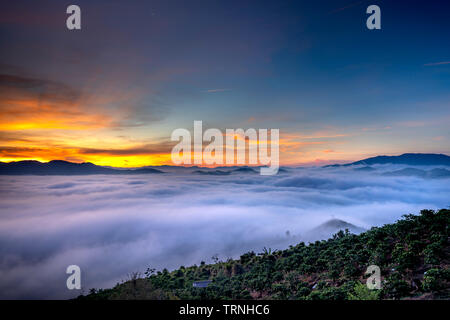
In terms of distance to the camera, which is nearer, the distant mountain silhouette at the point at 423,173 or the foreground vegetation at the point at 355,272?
the foreground vegetation at the point at 355,272

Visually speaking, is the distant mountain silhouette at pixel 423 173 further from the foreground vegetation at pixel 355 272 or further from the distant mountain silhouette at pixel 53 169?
the distant mountain silhouette at pixel 53 169

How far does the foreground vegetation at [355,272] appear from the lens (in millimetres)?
8414

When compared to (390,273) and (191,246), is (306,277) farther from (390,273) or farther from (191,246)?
(191,246)

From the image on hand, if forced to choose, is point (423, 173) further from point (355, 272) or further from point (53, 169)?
point (53, 169)

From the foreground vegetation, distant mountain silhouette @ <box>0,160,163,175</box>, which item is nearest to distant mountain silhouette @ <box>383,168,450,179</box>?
the foreground vegetation

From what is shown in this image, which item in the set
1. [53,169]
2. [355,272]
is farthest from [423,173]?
[53,169]

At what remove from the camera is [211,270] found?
21797 millimetres

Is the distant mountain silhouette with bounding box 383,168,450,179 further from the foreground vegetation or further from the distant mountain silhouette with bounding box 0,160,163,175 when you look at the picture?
the distant mountain silhouette with bounding box 0,160,163,175

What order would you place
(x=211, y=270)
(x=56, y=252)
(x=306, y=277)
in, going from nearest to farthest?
(x=306, y=277)
(x=211, y=270)
(x=56, y=252)

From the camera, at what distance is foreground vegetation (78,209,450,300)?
27.6 feet

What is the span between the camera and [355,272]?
1136 centimetres

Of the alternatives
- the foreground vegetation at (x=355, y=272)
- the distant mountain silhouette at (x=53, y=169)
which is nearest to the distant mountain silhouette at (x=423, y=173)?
the foreground vegetation at (x=355, y=272)
